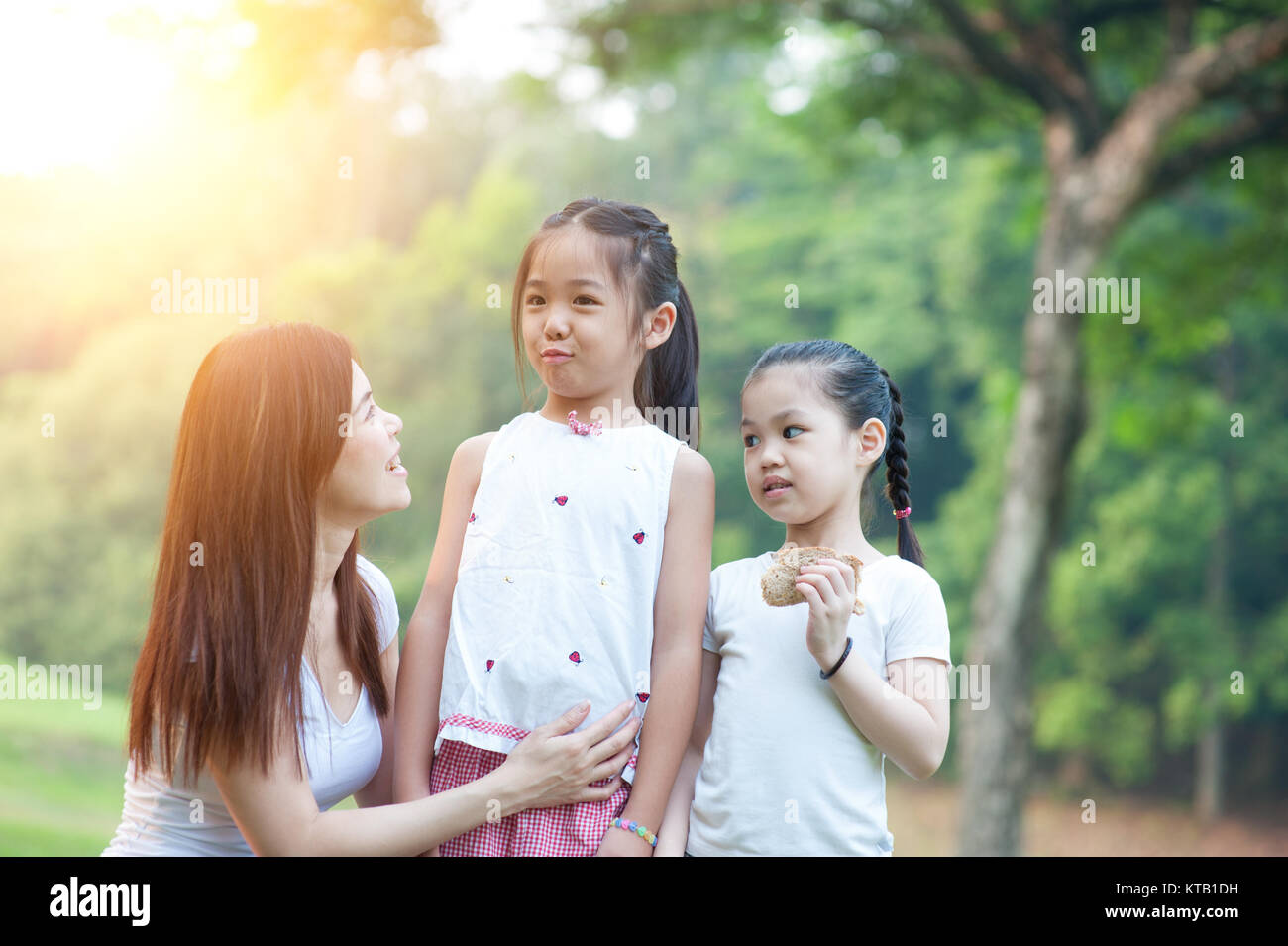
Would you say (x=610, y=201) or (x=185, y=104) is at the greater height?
(x=185, y=104)

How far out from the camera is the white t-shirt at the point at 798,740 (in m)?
2.01

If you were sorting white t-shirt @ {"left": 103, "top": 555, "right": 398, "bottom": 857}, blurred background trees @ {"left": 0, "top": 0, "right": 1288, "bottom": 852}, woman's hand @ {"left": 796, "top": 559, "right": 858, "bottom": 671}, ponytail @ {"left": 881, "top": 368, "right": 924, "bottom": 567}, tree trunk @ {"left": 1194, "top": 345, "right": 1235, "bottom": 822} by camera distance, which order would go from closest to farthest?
woman's hand @ {"left": 796, "top": 559, "right": 858, "bottom": 671} → white t-shirt @ {"left": 103, "top": 555, "right": 398, "bottom": 857} → ponytail @ {"left": 881, "top": 368, "right": 924, "bottom": 567} → blurred background trees @ {"left": 0, "top": 0, "right": 1288, "bottom": 852} → tree trunk @ {"left": 1194, "top": 345, "right": 1235, "bottom": 822}

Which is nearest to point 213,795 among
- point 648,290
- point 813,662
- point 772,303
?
point 813,662

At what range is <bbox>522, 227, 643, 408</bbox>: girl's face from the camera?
2107 millimetres

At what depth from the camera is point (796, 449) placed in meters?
2.10

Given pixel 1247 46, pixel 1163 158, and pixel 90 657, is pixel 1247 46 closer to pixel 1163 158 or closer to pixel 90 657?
pixel 1163 158

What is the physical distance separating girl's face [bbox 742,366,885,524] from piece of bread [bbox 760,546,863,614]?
0.33ft

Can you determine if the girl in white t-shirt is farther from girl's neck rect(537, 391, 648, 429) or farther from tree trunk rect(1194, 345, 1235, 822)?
tree trunk rect(1194, 345, 1235, 822)

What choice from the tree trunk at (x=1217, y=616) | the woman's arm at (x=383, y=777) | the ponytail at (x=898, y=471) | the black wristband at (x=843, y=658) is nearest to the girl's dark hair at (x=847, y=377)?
the ponytail at (x=898, y=471)

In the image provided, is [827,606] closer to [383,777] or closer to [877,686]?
[877,686]

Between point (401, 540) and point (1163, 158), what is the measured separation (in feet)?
35.5

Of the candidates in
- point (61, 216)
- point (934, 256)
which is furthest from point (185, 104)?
point (934, 256)

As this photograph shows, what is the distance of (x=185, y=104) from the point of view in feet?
60.7

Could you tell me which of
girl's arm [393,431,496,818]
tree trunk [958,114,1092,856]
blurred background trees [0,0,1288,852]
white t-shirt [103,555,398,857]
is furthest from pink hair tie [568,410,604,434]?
blurred background trees [0,0,1288,852]
